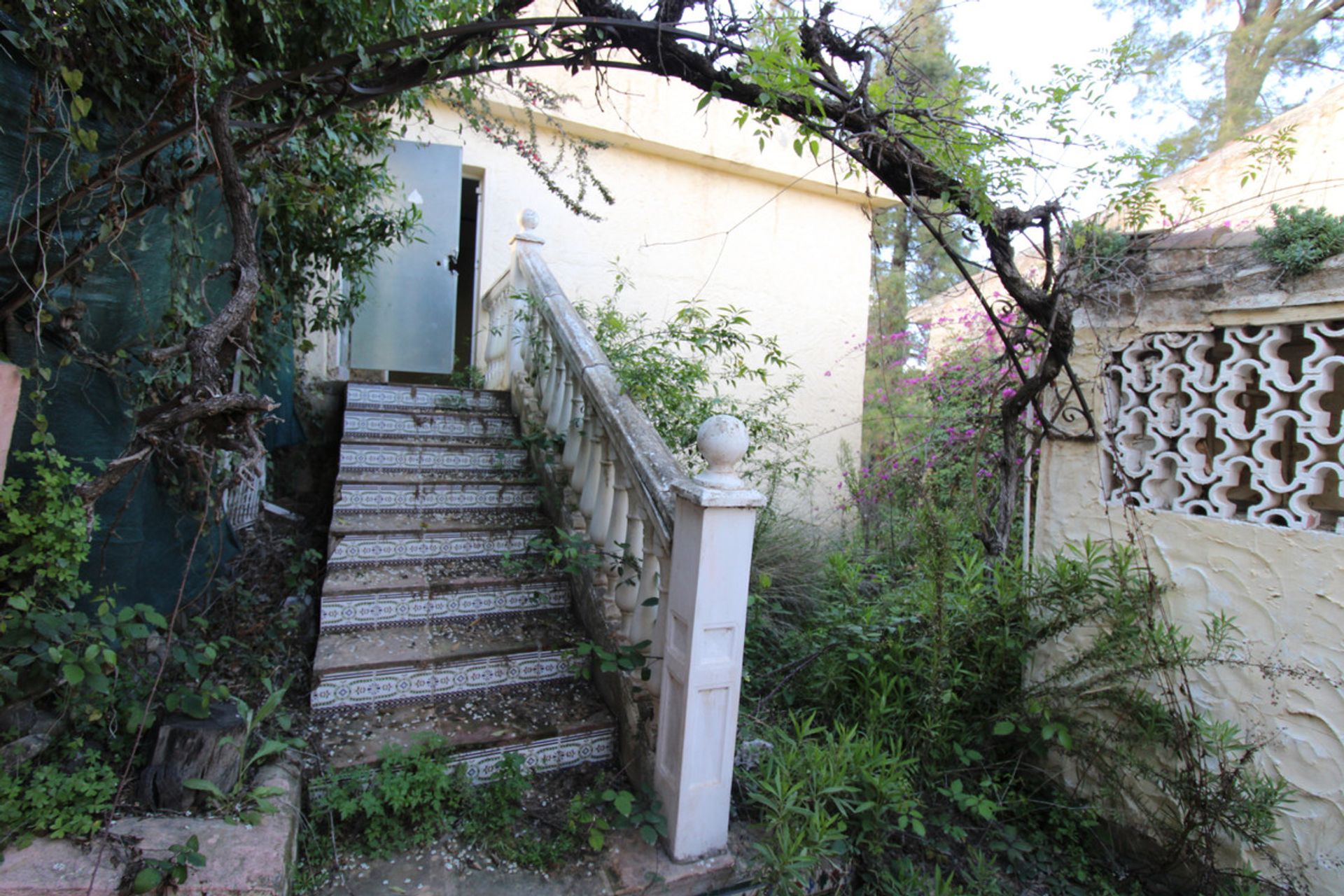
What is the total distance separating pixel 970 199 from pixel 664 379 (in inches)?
75.8

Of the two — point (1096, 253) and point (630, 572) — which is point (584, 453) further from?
point (1096, 253)

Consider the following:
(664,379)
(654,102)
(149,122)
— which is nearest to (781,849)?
(664,379)

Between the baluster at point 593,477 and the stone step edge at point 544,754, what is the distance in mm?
966

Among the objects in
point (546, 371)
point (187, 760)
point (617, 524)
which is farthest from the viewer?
point (546, 371)

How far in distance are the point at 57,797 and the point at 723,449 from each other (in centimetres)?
207

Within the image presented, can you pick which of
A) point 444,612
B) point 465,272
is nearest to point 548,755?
point 444,612

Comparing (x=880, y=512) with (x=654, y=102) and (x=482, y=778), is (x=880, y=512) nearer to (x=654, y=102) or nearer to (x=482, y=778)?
(x=482, y=778)

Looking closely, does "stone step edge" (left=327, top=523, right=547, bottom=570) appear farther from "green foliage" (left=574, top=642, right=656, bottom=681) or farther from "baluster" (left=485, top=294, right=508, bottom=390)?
"baluster" (left=485, top=294, right=508, bottom=390)

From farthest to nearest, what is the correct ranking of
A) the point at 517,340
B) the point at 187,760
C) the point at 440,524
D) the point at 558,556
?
the point at 517,340 < the point at 440,524 < the point at 558,556 < the point at 187,760

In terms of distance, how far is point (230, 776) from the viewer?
6.68ft

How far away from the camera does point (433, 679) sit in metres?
2.76

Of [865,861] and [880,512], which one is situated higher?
[880,512]

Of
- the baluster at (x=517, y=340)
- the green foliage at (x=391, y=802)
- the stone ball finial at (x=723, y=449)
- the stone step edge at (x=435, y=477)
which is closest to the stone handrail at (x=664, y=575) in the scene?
the stone ball finial at (x=723, y=449)

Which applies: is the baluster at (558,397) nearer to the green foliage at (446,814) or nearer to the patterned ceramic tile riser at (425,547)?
the patterned ceramic tile riser at (425,547)
